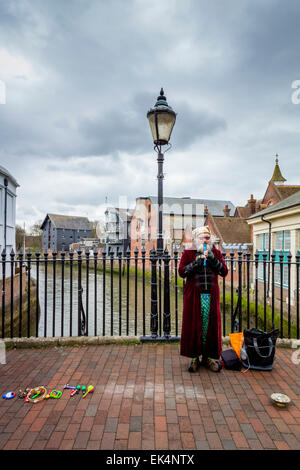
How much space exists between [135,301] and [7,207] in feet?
50.9

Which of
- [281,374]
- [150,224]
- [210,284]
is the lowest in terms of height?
[281,374]

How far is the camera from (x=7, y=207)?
16.8 m

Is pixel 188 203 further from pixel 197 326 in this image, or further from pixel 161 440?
pixel 161 440

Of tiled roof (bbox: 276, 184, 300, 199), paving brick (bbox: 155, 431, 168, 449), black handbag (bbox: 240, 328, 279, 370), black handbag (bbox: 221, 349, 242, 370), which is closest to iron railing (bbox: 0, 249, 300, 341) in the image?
black handbag (bbox: 240, 328, 279, 370)

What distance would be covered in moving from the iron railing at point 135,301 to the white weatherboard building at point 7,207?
2017 millimetres

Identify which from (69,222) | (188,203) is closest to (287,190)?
(188,203)

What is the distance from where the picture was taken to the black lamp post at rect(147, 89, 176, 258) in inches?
171

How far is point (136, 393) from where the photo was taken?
291 centimetres

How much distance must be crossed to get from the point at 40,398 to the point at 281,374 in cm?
292

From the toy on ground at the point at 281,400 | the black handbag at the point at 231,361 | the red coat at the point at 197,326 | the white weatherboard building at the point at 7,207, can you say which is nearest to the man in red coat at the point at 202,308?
the red coat at the point at 197,326

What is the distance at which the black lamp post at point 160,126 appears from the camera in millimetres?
4336
